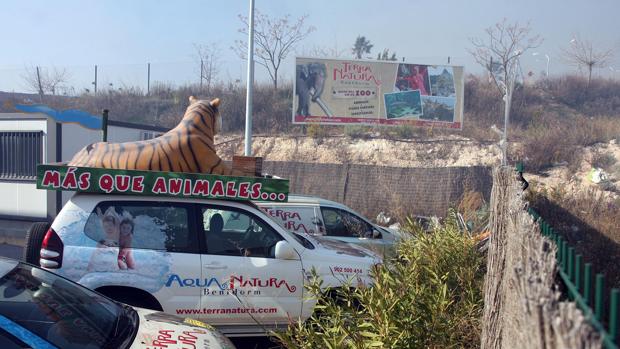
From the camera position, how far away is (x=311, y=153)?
25.8 m

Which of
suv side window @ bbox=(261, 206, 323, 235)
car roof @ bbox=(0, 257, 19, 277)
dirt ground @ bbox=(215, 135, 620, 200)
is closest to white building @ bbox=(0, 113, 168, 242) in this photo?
suv side window @ bbox=(261, 206, 323, 235)

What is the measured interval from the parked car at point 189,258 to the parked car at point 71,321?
0.96 meters

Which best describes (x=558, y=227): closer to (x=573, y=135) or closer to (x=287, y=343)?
(x=287, y=343)

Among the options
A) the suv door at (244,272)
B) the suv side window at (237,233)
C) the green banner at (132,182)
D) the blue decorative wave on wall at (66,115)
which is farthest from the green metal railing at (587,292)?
the blue decorative wave on wall at (66,115)

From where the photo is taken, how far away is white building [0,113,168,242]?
12.2 metres

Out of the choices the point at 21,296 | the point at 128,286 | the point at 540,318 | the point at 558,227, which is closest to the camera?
the point at 540,318

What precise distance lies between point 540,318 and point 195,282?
157 inches

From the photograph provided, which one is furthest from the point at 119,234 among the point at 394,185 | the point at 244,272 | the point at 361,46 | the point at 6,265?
the point at 361,46

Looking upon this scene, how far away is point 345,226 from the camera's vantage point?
363 inches

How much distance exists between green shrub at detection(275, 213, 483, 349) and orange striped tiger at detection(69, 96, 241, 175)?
240cm

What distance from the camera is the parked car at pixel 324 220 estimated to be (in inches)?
356

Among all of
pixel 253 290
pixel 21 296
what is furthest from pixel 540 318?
pixel 253 290

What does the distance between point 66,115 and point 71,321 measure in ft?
33.8

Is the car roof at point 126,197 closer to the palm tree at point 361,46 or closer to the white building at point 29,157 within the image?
the white building at point 29,157
